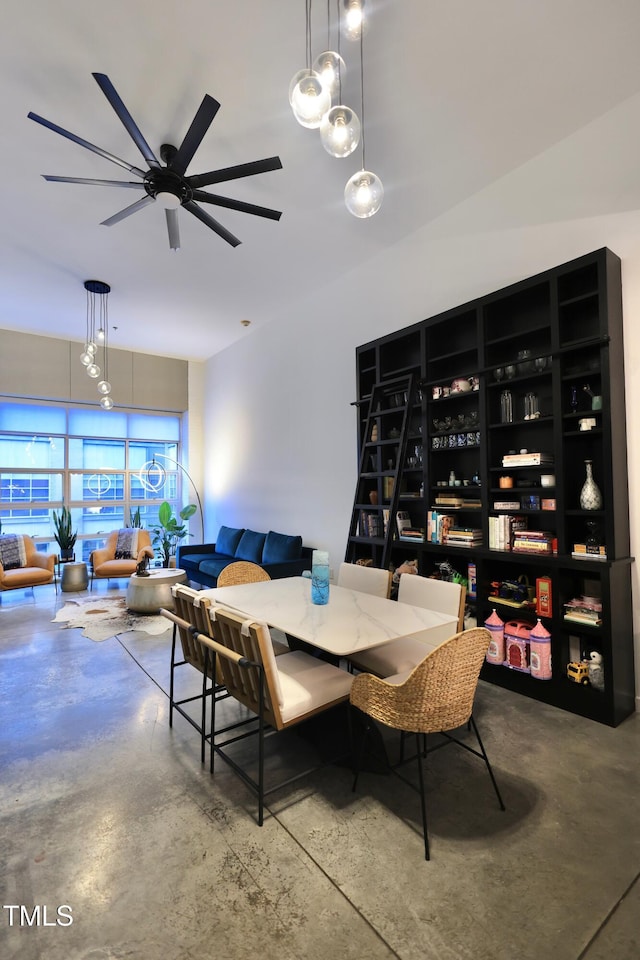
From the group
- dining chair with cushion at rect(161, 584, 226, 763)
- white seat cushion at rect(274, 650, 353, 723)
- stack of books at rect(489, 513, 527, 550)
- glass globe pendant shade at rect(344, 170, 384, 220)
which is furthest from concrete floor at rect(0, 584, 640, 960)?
glass globe pendant shade at rect(344, 170, 384, 220)

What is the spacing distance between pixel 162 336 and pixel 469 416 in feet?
16.7

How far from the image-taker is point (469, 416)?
3652mm

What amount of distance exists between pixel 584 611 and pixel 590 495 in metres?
0.69

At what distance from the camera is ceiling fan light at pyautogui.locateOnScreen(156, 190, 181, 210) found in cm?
277

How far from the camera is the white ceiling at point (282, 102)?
2.25m

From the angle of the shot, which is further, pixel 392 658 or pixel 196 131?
pixel 392 658

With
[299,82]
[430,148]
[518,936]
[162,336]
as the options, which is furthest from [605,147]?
[162,336]

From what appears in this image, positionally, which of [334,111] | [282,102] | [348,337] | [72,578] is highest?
[282,102]

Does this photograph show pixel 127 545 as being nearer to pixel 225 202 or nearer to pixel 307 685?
pixel 225 202

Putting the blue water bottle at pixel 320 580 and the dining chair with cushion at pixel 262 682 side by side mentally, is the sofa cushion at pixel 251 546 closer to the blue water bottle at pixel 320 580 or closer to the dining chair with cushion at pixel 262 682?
the blue water bottle at pixel 320 580

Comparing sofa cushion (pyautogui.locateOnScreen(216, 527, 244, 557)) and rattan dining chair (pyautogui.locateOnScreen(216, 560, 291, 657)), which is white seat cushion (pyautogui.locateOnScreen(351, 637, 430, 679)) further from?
sofa cushion (pyautogui.locateOnScreen(216, 527, 244, 557))

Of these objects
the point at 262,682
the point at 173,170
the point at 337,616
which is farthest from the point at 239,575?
the point at 173,170

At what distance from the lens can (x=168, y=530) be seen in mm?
7281

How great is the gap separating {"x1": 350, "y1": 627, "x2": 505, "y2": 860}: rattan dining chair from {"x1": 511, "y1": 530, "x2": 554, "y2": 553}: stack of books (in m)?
1.38
